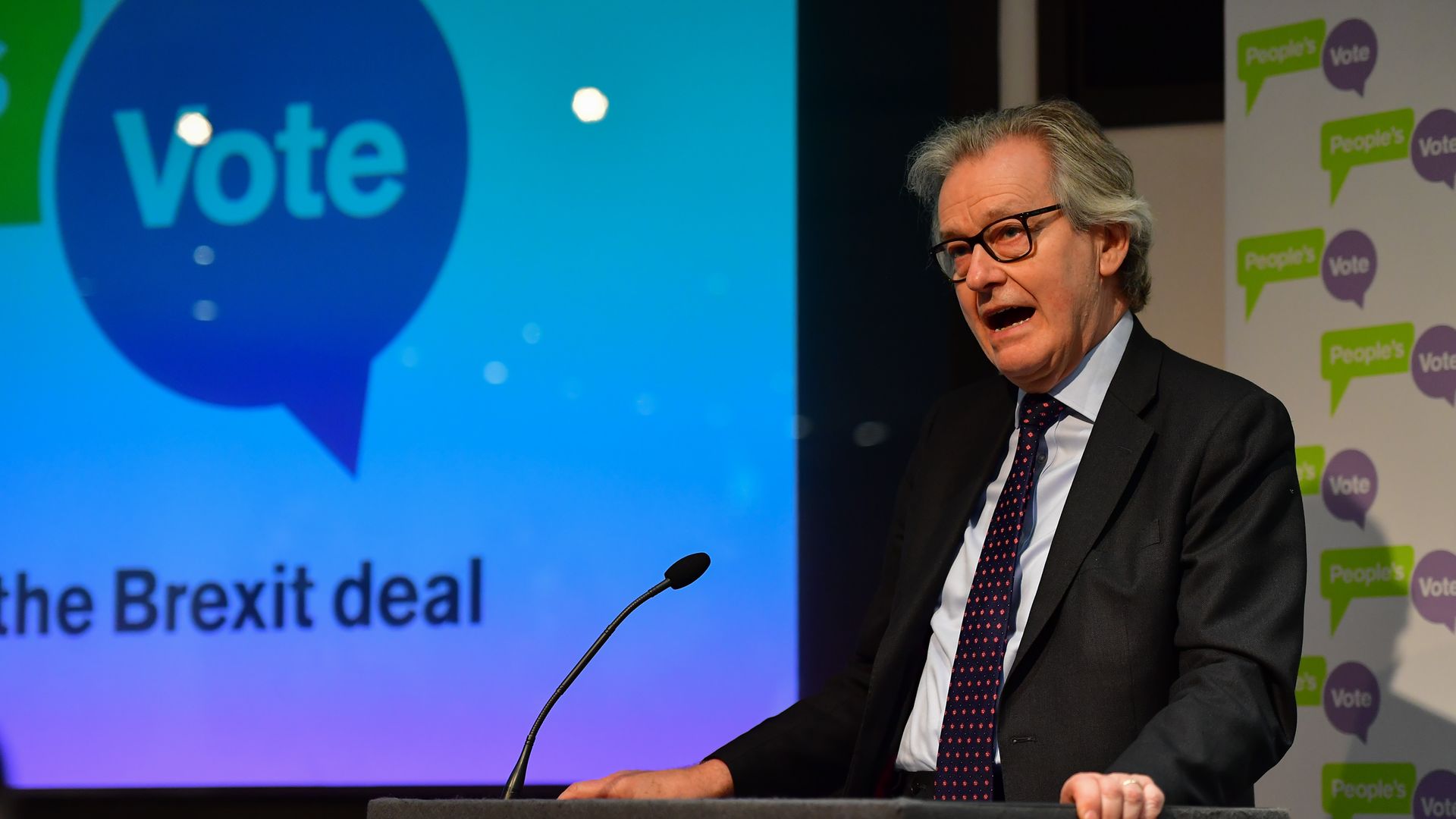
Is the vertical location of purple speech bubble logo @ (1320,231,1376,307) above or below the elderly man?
above

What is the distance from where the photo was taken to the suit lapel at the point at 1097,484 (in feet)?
6.59

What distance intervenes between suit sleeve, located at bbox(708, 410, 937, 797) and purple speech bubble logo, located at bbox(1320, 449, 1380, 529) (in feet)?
2.96

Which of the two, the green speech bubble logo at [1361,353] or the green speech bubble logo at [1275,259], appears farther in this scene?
the green speech bubble logo at [1275,259]

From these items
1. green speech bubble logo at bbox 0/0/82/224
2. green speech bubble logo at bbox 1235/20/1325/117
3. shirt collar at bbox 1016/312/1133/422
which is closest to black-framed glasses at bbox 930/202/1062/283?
shirt collar at bbox 1016/312/1133/422

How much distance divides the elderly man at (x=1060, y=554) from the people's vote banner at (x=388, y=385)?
933mm

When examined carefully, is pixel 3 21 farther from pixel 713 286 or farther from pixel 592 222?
pixel 713 286

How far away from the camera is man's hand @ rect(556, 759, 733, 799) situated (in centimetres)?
191

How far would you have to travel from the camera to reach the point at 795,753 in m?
2.25

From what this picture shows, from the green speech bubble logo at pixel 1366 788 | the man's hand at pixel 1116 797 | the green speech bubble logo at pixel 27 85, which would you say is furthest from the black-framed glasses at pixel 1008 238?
the green speech bubble logo at pixel 27 85

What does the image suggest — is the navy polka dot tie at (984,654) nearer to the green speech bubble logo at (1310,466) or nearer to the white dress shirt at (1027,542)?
the white dress shirt at (1027,542)

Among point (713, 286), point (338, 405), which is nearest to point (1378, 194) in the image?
point (713, 286)

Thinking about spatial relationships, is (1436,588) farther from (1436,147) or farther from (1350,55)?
(1350,55)

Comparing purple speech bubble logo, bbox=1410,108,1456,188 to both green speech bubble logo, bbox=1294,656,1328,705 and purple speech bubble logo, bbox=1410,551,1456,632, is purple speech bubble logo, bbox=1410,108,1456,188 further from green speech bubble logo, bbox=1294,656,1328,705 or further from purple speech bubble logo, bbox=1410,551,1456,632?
green speech bubble logo, bbox=1294,656,1328,705

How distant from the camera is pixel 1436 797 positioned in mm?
2703
